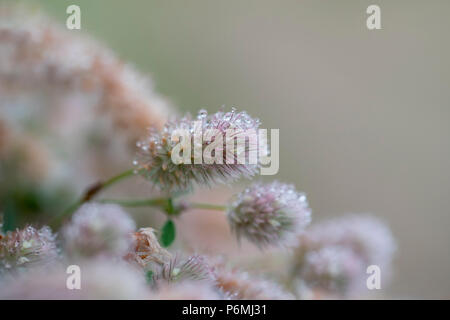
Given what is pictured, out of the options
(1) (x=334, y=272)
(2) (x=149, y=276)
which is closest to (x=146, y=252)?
(2) (x=149, y=276)

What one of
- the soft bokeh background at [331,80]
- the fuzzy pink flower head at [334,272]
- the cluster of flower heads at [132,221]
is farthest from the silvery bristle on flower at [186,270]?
the soft bokeh background at [331,80]

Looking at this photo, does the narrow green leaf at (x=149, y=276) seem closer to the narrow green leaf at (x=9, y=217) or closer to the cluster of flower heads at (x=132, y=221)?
the cluster of flower heads at (x=132, y=221)

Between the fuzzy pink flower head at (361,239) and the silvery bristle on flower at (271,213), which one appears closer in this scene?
the silvery bristle on flower at (271,213)

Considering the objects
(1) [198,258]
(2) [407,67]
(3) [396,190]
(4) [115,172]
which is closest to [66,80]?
(4) [115,172]

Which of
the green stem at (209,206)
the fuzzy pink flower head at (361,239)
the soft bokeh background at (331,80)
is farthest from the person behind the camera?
the soft bokeh background at (331,80)

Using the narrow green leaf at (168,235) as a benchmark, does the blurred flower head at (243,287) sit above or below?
below

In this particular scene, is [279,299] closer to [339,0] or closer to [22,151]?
[22,151]

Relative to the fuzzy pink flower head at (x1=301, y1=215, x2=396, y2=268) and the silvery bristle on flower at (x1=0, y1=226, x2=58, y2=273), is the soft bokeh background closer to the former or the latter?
the fuzzy pink flower head at (x1=301, y1=215, x2=396, y2=268)
